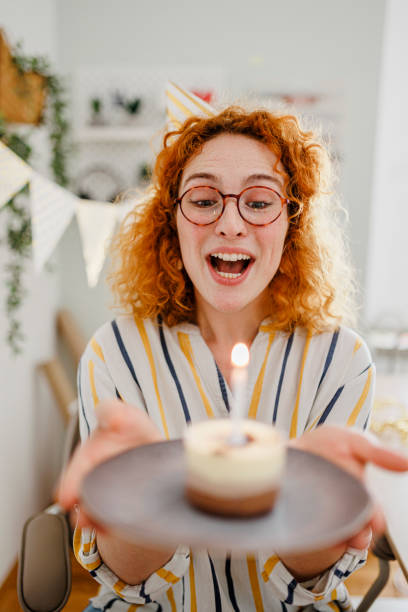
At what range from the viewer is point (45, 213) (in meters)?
1.63

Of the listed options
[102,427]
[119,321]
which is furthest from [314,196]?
[102,427]

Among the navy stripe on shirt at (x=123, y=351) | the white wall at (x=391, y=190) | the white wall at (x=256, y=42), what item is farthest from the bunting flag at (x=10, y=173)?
the white wall at (x=391, y=190)

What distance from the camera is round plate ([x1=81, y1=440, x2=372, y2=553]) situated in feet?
1.42

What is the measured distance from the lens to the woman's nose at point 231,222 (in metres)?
1.03

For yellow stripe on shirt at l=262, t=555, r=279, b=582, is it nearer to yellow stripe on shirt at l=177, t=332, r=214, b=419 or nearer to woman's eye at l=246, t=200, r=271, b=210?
yellow stripe on shirt at l=177, t=332, r=214, b=419

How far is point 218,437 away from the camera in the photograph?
0.53 m

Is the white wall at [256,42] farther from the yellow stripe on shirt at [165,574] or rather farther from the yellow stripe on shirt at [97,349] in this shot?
the yellow stripe on shirt at [165,574]

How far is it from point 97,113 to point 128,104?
0.17 metres

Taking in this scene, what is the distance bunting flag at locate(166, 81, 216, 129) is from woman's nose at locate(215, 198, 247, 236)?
0.27 m

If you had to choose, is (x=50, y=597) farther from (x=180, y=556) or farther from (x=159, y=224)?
(x=159, y=224)

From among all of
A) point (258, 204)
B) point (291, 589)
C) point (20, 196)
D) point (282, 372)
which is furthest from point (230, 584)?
point (20, 196)

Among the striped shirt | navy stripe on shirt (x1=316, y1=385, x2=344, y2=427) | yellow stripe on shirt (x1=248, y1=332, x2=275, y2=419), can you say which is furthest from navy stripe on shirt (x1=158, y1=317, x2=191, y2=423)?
navy stripe on shirt (x1=316, y1=385, x2=344, y2=427)

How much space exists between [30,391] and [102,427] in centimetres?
197

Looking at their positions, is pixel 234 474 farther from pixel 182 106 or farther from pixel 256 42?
pixel 256 42
